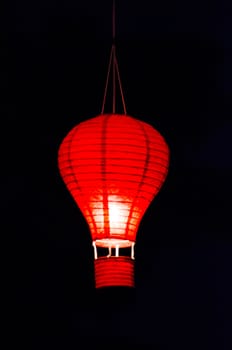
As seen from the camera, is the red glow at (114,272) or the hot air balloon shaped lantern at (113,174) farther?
the red glow at (114,272)

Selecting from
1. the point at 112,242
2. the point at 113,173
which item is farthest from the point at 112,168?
the point at 112,242

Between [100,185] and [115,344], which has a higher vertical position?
[100,185]

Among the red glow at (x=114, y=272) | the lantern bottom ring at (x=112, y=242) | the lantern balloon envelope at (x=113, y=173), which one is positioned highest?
the lantern balloon envelope at (x=113, y=173)

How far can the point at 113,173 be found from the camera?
4.44m

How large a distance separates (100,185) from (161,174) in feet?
1.19

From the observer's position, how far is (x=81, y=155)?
14.7ft

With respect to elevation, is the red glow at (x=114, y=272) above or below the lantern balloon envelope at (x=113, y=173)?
below

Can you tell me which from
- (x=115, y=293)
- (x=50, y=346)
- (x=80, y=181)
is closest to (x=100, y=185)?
(x=80, y=181)

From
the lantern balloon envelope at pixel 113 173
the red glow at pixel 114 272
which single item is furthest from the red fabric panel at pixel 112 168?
the red glow at pixel 114 272

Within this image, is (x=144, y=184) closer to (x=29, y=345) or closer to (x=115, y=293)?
(x=115, y=293)

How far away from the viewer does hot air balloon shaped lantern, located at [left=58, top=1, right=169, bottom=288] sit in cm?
445

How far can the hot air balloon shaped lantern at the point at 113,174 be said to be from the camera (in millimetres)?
4445

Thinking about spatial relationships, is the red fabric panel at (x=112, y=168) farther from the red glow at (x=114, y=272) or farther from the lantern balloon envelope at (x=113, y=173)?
the red glow at (x=114, y=272)

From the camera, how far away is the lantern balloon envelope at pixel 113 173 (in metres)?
4.45
